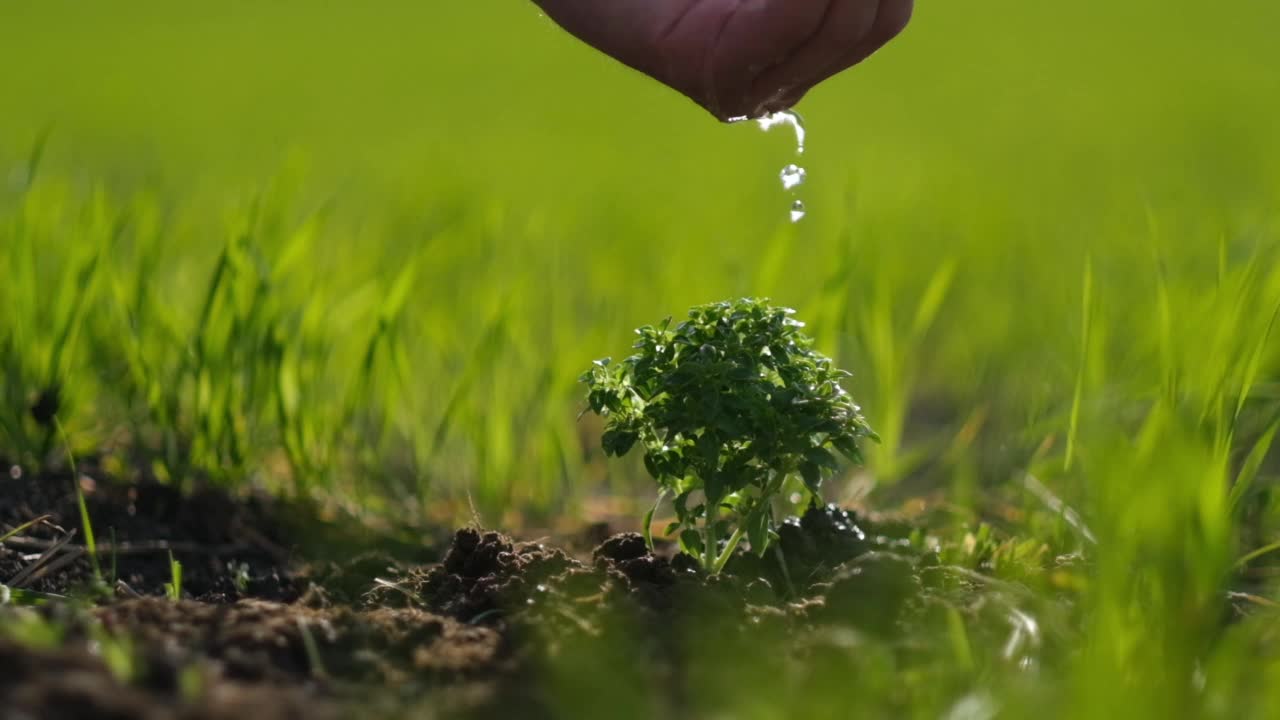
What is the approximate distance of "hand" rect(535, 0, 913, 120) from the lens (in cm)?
171

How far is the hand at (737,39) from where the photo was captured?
5.63 feet

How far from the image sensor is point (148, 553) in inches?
87.9

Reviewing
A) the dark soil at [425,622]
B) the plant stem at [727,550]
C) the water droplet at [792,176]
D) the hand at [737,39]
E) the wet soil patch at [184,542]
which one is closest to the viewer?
the dark soil at [425,622]

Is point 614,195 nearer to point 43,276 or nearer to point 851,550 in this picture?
point 43,276

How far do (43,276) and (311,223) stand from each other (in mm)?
541

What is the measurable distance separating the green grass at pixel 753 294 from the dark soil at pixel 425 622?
20 centimetres

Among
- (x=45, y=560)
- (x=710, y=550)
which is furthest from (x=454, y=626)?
(x=45, y=560)

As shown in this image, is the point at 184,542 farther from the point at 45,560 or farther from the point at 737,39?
the point at 737,39

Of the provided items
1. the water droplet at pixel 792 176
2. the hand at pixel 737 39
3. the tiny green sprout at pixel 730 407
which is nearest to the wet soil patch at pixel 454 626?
the tiny green sprout at pixel 730 407

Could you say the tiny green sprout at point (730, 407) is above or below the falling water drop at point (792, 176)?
below

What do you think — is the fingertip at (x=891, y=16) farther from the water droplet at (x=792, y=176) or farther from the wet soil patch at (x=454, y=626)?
the wet soil patch at (x=454, y=626)

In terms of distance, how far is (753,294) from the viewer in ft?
9.08

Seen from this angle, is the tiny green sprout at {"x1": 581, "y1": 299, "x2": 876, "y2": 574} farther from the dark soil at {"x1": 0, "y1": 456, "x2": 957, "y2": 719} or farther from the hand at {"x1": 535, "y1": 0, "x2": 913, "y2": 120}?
the hand at {"x1": 535, "y1": 0, "x2": 913, "y2": 120}

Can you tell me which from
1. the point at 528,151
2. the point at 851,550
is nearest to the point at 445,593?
the point at 851,550
